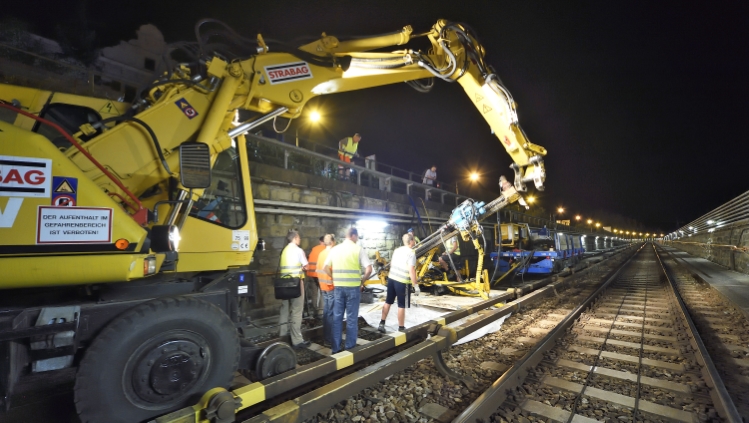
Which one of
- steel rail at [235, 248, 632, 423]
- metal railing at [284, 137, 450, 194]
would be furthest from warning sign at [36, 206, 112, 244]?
metal railing at [284, 137, 450, 194]

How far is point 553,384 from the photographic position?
3781 mm

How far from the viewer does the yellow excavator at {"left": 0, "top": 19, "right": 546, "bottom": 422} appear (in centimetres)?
221

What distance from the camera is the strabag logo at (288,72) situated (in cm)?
377

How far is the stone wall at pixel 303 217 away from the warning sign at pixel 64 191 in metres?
4.64

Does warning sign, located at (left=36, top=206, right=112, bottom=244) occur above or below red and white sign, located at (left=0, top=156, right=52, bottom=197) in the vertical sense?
below

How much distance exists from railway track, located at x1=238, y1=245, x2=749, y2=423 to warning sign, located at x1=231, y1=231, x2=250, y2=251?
1.85m

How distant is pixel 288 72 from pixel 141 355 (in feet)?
11.0

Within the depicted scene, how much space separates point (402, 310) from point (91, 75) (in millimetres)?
6416

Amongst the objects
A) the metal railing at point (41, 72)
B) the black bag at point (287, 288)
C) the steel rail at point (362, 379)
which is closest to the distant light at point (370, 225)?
the black bag at point (287, 288)

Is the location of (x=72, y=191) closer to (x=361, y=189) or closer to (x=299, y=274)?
(x=299, y=274)

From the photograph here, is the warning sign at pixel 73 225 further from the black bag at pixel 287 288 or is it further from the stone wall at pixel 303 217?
the stone wall at pixel 303 217

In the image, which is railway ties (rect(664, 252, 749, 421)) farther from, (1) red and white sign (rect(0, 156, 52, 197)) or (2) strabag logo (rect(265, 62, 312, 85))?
(1) red and white sign (rect(0, 156, 52, 197))

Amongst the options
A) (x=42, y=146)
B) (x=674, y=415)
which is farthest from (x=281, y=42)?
(x=674, y=415)

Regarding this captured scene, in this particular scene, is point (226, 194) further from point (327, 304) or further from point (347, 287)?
point (327, 304)
